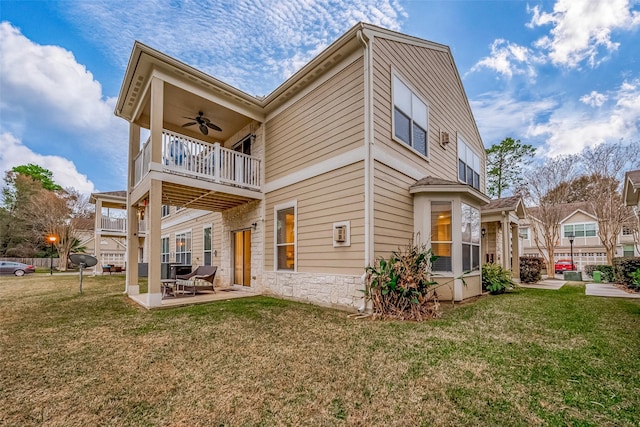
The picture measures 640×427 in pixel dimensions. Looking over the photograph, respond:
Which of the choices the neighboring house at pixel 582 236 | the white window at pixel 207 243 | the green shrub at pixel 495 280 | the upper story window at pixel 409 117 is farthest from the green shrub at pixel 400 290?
the neighboring house at pixel 582 236

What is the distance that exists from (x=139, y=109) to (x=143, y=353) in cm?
723

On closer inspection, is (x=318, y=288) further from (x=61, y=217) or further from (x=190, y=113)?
(x=61, y=217)

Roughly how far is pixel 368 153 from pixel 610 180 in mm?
16581

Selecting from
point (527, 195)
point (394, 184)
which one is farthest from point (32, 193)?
point (527, 195)

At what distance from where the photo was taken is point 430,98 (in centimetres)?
893

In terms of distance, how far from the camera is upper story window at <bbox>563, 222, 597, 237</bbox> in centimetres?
2634

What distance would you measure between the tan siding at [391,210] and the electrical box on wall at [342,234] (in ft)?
1.92

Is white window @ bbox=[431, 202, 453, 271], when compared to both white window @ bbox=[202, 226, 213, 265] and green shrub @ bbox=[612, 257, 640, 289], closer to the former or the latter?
green shrub @ bbox=[612, 257, 640, 289]

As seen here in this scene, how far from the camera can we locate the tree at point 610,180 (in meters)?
14.9

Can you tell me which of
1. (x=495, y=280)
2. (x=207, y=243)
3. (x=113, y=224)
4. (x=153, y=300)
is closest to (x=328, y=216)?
(x=153, y=300)

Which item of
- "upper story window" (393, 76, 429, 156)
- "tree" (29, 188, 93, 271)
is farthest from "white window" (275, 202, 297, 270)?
"tree" (29, 188, 93, 271)

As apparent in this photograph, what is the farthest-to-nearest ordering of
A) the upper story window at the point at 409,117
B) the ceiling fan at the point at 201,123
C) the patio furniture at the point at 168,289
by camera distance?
the ceiling fan at the point at 201,123, the patio furniture at the point at 168,289, the upper story window at the point at 409,117

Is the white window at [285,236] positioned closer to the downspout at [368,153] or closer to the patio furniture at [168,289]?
the downspout at [368,153]

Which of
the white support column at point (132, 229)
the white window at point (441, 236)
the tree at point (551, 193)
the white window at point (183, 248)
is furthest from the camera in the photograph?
the tree at point (551, 193)
